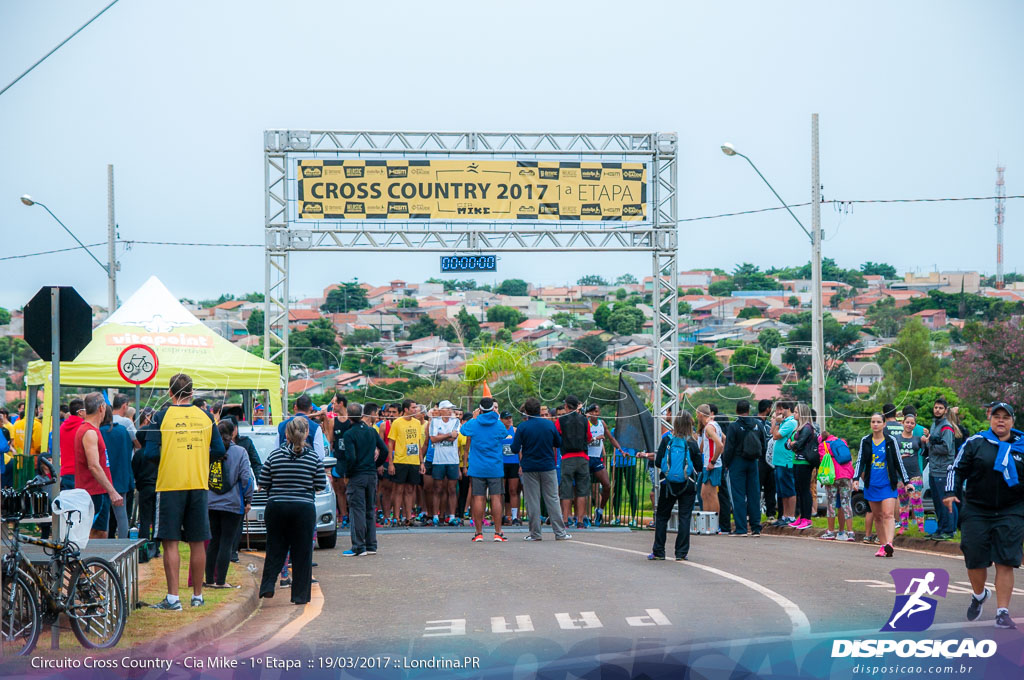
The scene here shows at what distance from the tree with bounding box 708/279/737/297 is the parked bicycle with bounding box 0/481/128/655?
114312 millimetres

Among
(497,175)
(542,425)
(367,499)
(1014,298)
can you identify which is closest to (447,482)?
(542,425)

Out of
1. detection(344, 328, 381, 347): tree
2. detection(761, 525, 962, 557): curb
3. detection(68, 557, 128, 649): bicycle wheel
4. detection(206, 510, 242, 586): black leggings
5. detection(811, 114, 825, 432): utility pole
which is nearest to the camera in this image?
detection(68, 557, 128, 649): bicycle wheel

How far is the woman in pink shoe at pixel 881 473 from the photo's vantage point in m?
15.7

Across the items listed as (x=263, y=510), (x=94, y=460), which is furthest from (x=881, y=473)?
(x=94, y=460)

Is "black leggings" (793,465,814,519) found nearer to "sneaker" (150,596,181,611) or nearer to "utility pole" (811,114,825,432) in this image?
"utility pole" (811,114,825,432)

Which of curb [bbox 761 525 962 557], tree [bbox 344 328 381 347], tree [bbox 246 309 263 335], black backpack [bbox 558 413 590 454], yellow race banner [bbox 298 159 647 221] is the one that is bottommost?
curb [bbox 761 525 962 557]

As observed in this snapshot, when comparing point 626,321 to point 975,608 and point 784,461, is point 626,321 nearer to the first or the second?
point 784,461

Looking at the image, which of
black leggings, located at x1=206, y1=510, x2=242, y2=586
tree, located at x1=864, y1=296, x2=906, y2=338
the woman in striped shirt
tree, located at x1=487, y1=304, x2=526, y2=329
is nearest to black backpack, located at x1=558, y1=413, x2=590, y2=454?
Result: black leggings, located at x1=206, y1=510, x2=242, y2=586

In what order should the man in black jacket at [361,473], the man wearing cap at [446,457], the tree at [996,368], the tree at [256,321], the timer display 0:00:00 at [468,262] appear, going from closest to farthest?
the man in black jacket at [361,473]
the man wearing cap at [446,457]
the timer display 0:00:00 at [468,262]
the tree at [996,368]
the tree at [256,321]

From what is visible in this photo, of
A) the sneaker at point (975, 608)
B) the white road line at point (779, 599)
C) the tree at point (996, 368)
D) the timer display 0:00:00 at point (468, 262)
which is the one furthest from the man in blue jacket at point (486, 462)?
the tree at point (996, 368)

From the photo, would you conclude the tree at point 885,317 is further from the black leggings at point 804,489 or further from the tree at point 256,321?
the black leggings at point 804,489

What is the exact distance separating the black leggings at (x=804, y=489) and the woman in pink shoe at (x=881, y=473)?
132 inches

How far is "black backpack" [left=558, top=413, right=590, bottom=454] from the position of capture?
64.0 ft

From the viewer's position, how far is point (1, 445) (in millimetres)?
17406
